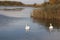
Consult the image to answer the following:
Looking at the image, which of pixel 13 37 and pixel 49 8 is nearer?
pixel 13 37

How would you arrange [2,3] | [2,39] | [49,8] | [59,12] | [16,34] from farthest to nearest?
[2,3]
[49,8]
[59,12]
[16,34]
[2,39]

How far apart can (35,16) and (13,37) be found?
13.3m

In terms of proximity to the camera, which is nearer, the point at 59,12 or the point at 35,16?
the point at 59,12

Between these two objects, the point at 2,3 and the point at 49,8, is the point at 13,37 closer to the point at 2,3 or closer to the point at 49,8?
the point at 49,8

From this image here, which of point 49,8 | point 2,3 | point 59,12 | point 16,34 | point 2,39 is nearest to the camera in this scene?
point 2,39

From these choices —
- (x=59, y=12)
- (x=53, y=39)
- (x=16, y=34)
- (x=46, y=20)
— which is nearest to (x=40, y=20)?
(x=46, y=20)

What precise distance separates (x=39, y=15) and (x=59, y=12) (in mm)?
3256

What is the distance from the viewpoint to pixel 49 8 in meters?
29.0

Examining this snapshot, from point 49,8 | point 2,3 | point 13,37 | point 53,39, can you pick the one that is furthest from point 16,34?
point 2,3

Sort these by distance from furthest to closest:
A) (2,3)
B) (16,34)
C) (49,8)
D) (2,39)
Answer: (2,3) < (49,8) < (16,34) < (2,39)

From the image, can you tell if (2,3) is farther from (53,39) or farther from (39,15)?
(53,39)

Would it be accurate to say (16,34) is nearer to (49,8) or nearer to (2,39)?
(2,39)

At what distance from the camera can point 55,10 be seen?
27219 mm

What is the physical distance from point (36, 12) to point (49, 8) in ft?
5.40
